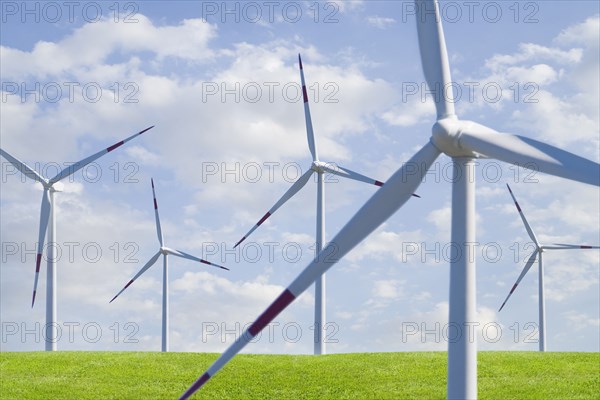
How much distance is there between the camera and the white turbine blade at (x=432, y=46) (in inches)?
754

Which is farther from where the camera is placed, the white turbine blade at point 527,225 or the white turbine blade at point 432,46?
the white turbine blade at point 527,225

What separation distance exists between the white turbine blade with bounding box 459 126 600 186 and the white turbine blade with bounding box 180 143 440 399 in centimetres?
102

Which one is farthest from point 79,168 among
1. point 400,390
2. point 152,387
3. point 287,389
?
point 400,390

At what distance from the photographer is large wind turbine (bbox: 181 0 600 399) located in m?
16.7

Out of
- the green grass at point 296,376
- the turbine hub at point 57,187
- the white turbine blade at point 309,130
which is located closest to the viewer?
the green grass at point 296,376

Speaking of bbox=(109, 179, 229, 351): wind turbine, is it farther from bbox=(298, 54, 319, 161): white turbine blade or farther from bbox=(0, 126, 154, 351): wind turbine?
bbox=(298, 54, 319, 161): white turbine blade

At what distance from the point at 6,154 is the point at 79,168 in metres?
5.11

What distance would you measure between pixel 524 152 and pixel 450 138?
1696 millimetres

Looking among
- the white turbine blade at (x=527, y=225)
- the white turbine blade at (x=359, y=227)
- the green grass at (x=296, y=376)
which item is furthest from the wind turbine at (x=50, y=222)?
the white turbine blade at (x=359, y=227)

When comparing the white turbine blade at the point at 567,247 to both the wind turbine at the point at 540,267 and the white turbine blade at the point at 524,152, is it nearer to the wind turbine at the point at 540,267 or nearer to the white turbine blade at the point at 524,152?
the wind turbine at the point at 540,267

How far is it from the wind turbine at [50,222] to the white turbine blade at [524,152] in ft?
105

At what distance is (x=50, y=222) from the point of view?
45250 millimetres

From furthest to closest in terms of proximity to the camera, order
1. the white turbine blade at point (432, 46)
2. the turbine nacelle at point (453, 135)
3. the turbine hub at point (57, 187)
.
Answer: the turbine hub at point (57, 187), the white turbine blade at point (432, 46), the turbine nacelle at point (453, 135)

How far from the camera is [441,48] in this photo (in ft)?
63.4
